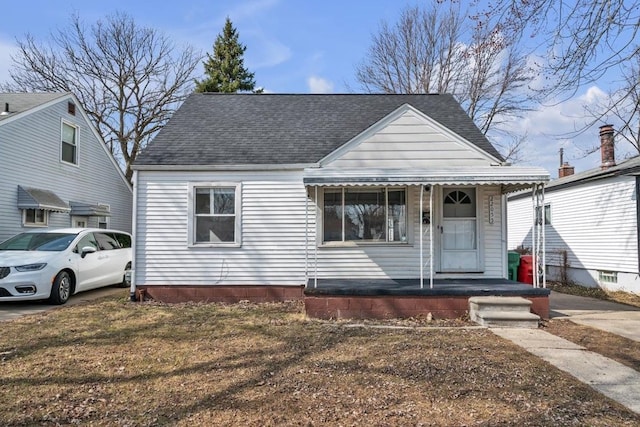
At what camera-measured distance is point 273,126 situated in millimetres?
10641

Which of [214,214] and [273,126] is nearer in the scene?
[214,214]

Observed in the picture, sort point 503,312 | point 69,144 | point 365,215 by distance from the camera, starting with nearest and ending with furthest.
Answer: point 503,312
point 365,215
point 69,144

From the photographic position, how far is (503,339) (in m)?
6.11

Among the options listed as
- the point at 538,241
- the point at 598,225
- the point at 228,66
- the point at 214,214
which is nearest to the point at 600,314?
the point at 538,241

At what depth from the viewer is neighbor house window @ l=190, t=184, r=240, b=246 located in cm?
927

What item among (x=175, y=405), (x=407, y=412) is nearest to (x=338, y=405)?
(x=407, y=412)

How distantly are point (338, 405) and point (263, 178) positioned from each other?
6.18 m

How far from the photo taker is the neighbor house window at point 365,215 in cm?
913

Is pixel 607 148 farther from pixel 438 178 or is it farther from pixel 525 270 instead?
pixel 438 178

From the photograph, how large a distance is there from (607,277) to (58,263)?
1392 cm

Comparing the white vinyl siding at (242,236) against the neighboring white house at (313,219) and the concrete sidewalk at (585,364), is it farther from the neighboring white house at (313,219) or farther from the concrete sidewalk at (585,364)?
the concrete sidewalk at (585,364)

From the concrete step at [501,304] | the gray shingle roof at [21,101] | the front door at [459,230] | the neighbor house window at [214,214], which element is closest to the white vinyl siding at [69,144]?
the gray shingle roof at [21,101]

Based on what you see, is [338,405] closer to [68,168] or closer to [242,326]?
[242,326]

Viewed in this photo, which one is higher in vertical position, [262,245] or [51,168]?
[51,168]
